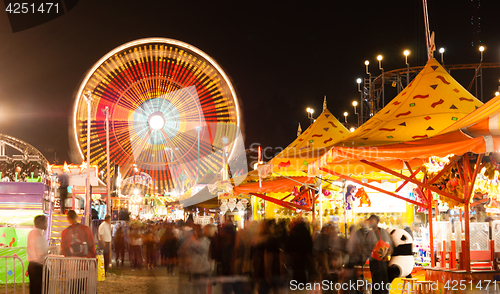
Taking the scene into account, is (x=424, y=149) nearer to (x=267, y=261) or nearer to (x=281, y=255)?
(x=281, y=255)

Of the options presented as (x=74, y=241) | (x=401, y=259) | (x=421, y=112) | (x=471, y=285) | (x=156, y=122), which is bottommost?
(x=471, y=285)

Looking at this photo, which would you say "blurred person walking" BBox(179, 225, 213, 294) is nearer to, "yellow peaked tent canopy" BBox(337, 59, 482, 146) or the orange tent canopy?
"yellow peaked tent canopy" BBox(337, 59, 482, 146)

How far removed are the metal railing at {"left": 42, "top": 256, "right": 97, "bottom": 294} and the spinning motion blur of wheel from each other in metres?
14.6

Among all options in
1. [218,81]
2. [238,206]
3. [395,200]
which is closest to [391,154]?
[395,200]

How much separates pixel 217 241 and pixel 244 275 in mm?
1036

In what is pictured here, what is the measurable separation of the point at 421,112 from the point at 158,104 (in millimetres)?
18356

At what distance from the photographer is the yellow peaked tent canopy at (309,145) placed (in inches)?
484

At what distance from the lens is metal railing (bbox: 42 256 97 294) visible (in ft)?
26.8

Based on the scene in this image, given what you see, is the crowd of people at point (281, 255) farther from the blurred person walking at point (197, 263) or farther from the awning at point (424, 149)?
the awning at point (424, 149)

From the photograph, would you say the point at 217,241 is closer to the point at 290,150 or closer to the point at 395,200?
the point at 290,150

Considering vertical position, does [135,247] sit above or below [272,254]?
below

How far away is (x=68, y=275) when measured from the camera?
27.2ft

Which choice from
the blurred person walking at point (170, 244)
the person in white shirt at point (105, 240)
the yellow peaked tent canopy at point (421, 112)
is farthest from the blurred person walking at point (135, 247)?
the yellow peaked tent canopy at point (421, 112)

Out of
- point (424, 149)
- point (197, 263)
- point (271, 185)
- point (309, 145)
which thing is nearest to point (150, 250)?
point (271, 185)
